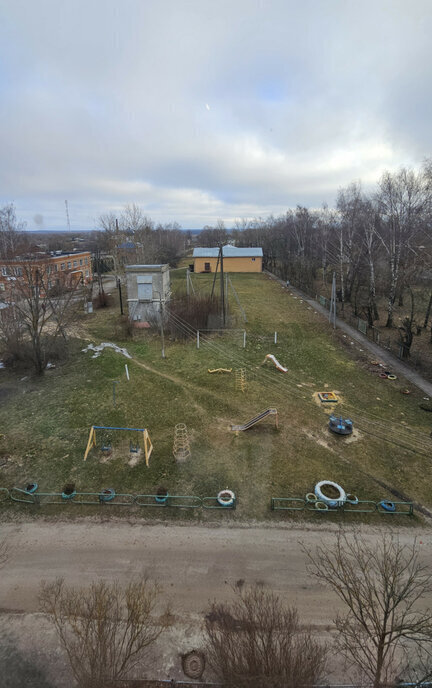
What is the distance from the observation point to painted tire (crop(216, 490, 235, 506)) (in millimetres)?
10158

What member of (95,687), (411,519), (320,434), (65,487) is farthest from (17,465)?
(411,519)

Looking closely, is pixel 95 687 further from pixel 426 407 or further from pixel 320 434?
pixel 426 407

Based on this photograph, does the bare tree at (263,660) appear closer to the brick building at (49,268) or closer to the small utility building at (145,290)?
the brick building at (49,268)

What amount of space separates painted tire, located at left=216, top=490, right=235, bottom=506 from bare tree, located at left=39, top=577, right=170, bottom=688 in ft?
9.60

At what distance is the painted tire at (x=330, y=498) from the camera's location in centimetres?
1012

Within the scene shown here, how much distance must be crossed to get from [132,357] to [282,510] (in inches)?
577

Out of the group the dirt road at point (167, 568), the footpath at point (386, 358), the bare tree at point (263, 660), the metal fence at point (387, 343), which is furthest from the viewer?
the metal fence at point (387, 343)

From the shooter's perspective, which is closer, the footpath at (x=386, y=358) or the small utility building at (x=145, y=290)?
the footpath at (x=386, y=358)

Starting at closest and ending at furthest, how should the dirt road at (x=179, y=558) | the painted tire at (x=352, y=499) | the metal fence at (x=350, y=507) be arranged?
the dirt road at (x=179, y=558)
the metal fence at (x=350, y=507)
the painted tire at (x=352, y=499)

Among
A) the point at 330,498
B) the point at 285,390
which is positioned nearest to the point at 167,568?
the point at 330,498

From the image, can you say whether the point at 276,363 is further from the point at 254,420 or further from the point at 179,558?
the point at 179,558

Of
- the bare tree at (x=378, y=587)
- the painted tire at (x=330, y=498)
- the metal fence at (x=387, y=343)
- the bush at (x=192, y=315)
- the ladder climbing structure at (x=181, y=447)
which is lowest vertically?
the bare tree at (x=378, y=587)

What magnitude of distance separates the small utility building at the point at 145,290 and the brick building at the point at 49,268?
4952 mm

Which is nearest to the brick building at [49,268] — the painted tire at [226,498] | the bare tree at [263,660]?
the painted tire at [226,498]
